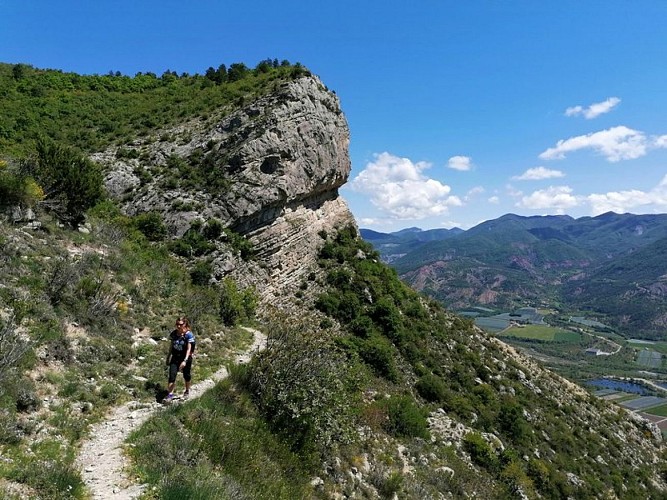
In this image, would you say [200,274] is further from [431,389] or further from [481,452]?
[481,452]

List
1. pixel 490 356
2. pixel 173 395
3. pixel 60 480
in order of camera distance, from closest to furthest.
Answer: pixel 60 480
pixel 173 395
pixel 490 356

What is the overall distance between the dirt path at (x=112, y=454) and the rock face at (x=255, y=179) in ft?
50.8

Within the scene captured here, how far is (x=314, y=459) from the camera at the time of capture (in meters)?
12.2

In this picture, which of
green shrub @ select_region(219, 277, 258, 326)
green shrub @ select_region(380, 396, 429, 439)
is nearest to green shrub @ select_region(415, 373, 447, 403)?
green shrub @ select_region(380, 396, 429, 439)

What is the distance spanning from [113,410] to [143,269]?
10.6 m

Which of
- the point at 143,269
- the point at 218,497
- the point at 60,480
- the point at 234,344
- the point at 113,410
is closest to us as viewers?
the point at 60,480

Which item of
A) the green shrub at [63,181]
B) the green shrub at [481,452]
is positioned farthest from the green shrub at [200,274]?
the green shrub at [481,452]

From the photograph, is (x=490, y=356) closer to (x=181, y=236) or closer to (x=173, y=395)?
(x=181, y=236)

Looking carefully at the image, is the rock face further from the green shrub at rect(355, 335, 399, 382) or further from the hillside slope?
the green shrub at rect(355, 335, 399, 382)

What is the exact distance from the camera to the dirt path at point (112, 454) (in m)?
7.29

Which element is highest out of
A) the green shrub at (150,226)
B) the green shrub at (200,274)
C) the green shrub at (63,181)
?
the green shrub at (63,181)

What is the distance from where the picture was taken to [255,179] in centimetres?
3003

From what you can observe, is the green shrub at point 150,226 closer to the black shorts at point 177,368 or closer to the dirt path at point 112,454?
the black shorts at point 177,368

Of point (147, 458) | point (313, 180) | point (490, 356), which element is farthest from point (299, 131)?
point (147, 458)
